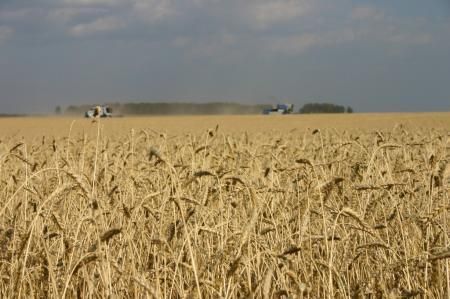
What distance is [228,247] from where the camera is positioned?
3.63 m

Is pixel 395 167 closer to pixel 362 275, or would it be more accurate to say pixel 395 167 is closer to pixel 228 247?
pixel 362 275

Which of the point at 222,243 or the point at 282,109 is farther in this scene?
the point at 282,109

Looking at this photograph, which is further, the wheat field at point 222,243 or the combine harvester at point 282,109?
the combine harvester at point 282,109

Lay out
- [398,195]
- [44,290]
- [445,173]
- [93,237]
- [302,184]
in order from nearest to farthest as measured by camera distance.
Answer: [445,173], [44,290], [93,237], [398,195], [302,184]

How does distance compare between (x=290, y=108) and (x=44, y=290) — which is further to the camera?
(x=290, y=108)

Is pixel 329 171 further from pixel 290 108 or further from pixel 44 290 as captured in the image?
pixel 290 108

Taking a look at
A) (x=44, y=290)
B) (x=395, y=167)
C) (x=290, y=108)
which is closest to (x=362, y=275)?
(x=44, y=290)

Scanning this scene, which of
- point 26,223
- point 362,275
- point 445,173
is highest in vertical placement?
point 445,173

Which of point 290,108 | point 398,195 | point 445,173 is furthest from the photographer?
point 290,108

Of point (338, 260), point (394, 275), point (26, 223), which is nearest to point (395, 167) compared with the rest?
point (338, 260)

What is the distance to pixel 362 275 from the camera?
3826 mm

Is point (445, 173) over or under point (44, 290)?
over

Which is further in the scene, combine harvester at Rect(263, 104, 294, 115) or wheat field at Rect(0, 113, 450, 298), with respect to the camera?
combine harvester at Rect(263, 104, 294, 115)

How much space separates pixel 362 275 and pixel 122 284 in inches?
52.3
